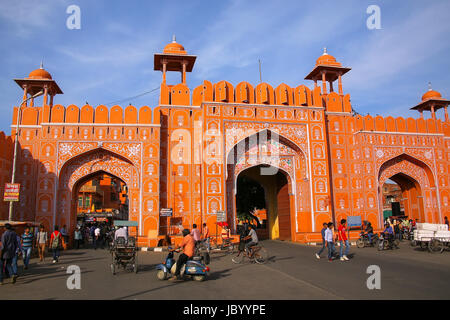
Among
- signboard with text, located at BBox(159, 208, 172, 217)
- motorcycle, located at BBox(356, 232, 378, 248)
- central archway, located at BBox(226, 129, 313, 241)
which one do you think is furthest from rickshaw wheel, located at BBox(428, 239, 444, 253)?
signboard with text, located at BBox(159, 208, 172, 217)

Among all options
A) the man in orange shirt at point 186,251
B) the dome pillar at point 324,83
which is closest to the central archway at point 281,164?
the dome pillar at point 324,83

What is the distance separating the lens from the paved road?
6.50 meters

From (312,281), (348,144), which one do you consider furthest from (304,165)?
(312,281)

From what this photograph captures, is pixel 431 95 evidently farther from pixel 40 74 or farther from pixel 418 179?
pixel 40 74

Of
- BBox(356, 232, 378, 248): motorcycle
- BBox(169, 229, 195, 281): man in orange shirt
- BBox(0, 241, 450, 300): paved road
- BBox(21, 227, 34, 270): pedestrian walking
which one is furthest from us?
BBox(356, 232, 378, 248): motorcycle

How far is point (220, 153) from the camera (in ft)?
62.1

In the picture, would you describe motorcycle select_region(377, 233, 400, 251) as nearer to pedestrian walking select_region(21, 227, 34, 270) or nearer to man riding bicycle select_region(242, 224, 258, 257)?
man riding bicycle select_region(242, 224, 258, 257)

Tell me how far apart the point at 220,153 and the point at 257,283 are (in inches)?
458

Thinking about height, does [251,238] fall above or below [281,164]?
below

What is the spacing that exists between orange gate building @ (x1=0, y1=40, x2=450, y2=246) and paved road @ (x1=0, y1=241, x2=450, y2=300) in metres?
7.59

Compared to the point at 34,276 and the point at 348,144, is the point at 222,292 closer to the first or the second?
the point at 34,276

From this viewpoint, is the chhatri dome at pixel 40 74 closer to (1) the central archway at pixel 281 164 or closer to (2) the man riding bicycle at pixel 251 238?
(1) the central archway at pixel 281 164

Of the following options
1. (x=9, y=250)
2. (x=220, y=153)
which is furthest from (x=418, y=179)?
(x=9, y=250)

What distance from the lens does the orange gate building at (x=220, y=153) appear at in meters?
18.0
